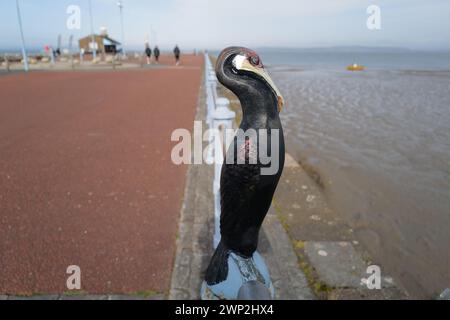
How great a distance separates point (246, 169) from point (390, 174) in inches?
226

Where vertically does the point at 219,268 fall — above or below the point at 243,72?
below

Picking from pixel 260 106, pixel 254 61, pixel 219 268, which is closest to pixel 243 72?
pixel 254 61

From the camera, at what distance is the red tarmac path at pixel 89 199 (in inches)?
115

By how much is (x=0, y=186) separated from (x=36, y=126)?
3864 mm

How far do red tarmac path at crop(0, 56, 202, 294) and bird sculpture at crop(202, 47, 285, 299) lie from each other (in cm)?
118

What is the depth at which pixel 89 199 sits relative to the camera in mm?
4340

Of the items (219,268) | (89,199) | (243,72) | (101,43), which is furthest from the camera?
(101,43)

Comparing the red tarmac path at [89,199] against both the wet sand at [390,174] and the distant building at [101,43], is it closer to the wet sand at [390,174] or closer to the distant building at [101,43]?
the wet sand at [390,174]

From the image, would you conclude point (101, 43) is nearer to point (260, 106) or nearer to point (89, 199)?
point (89, 199)

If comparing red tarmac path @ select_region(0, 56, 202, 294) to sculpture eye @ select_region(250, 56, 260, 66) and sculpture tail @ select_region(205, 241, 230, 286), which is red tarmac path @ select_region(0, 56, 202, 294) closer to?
sculpture tail @ select_region(205, 241, 230, 286)

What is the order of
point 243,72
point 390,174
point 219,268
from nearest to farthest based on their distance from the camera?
point 243,72, point 219,268, point 390,174

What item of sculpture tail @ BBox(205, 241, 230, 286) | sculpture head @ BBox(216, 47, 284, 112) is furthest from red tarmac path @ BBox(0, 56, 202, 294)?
sculpture head @ BBox(216, 47, 284, 112)

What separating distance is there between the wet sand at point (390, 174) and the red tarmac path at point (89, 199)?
2.88 meters
